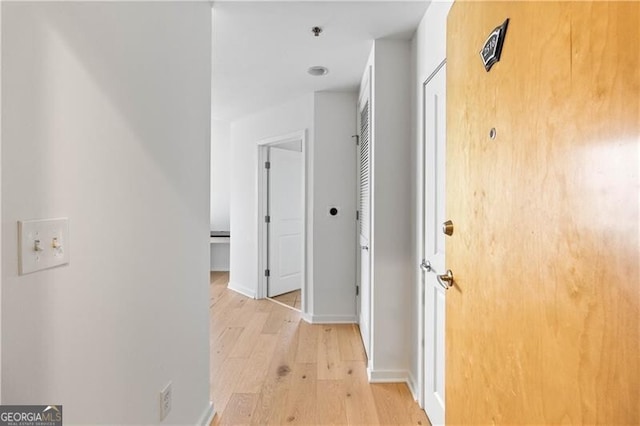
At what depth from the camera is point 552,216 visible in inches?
26.4

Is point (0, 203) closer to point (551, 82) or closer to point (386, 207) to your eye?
point (551, 82)

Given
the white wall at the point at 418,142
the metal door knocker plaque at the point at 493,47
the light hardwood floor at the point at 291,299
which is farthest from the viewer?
the light hardwood floor at the point at 291,299

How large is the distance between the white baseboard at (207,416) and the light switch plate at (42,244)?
1.30 m

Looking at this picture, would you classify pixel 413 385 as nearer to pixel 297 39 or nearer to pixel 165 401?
pixel 165 401

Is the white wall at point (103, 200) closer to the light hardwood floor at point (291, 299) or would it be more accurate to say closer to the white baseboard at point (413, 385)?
the white baseboard at point (413, 385)

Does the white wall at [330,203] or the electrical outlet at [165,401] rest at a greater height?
the white wall at [330,203]

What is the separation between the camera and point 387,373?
86.5 inches

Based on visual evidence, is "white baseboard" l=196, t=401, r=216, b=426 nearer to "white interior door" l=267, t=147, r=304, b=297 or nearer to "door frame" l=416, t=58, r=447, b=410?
"door frame" l=416, t=58, r=447, b=410

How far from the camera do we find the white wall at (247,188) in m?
3.86

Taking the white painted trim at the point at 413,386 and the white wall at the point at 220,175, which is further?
the white wall at the point at 220,175

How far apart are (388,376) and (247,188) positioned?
115 inches

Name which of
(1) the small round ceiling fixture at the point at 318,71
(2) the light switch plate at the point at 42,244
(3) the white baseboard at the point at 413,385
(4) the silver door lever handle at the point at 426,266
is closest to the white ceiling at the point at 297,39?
(1) the small round ceiling fixture at the point at 318,71

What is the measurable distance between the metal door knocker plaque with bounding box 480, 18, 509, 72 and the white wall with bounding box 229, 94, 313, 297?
285cm

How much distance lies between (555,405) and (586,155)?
1.62ft
